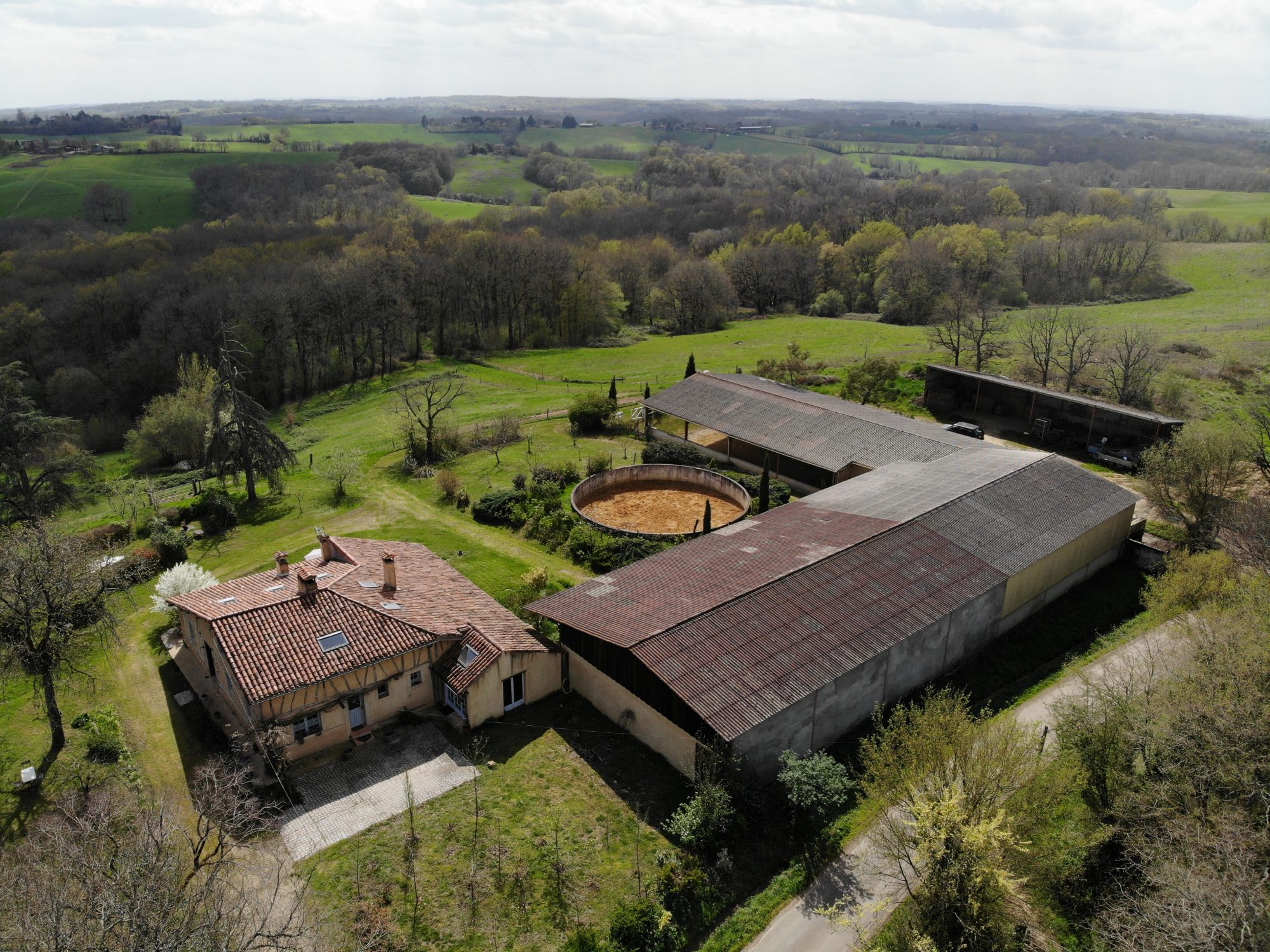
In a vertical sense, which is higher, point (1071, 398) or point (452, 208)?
point (452, 208)

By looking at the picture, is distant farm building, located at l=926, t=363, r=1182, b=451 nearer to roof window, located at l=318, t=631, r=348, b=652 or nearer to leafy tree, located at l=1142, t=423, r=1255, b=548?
leafy tree, located at l=1142, t=423, r=1255, b=548

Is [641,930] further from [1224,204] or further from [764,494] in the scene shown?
[1224,204]

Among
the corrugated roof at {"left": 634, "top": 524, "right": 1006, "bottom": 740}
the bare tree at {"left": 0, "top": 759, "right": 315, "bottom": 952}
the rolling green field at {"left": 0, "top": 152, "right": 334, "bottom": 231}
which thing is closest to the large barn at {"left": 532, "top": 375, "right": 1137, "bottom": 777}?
the corrugated roof at {"left": 634, "top": 524, "right": 1006, "bottom": 740}

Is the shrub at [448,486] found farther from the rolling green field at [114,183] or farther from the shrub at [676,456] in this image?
the rolling green field at [114,183]

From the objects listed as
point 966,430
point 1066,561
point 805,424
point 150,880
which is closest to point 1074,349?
point 966,430

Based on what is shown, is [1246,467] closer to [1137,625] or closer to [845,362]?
[1137,625]
